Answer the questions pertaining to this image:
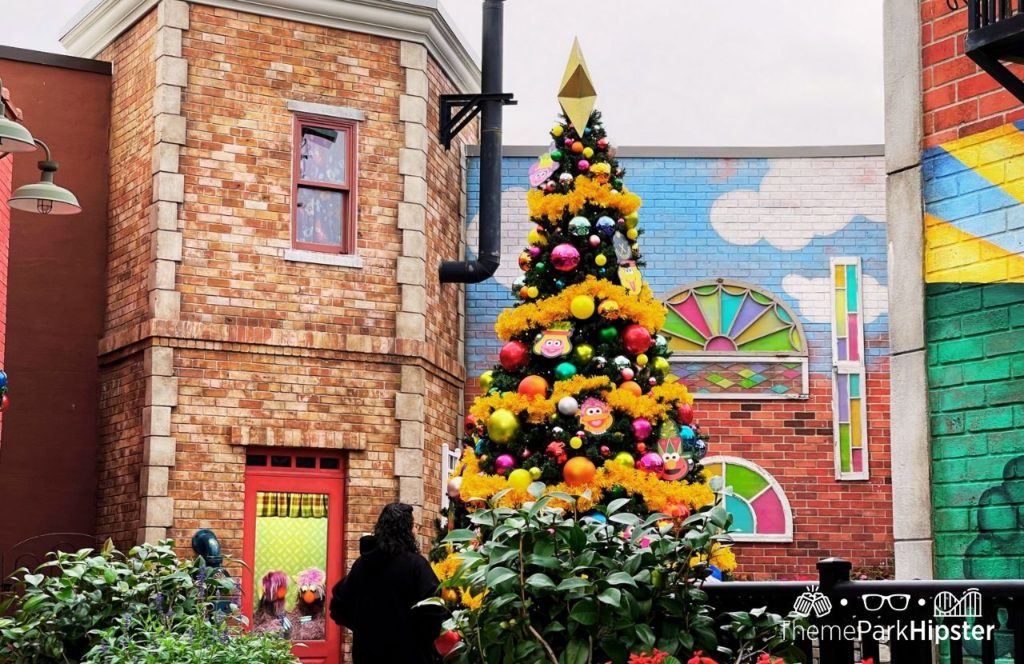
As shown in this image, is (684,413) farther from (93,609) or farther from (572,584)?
(572,584)

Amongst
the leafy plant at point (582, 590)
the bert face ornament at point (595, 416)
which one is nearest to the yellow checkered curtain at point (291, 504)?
the bert face ornament at point (595, 416)

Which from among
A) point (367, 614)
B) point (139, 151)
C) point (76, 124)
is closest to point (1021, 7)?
point (367, 614)

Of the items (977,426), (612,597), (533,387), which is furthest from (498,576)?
(533,387)

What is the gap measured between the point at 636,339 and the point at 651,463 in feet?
3.20

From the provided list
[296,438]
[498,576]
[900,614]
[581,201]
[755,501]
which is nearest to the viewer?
[900,614]

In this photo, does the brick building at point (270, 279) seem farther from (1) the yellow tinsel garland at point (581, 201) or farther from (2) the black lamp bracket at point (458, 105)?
(1) the yellow tinsel garland at point (581, 201)

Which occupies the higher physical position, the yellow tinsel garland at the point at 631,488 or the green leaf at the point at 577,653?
the yellow tinsel garland at the point at 631,488

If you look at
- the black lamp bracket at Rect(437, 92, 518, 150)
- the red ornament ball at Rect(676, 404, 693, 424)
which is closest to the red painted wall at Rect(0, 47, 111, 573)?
the black lamp bracket at Rect(437, 92, 518, 150)

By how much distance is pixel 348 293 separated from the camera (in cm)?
1376

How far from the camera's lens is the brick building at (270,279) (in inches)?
512

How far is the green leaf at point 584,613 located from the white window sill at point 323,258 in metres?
9.80

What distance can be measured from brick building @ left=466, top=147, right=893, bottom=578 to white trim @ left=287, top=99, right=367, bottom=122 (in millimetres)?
2127

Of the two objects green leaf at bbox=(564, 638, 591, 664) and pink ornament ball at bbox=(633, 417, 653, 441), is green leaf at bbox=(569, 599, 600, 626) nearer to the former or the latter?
green leaf at bbox=(564, 638, 591, 664)

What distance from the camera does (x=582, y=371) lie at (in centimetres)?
1002
